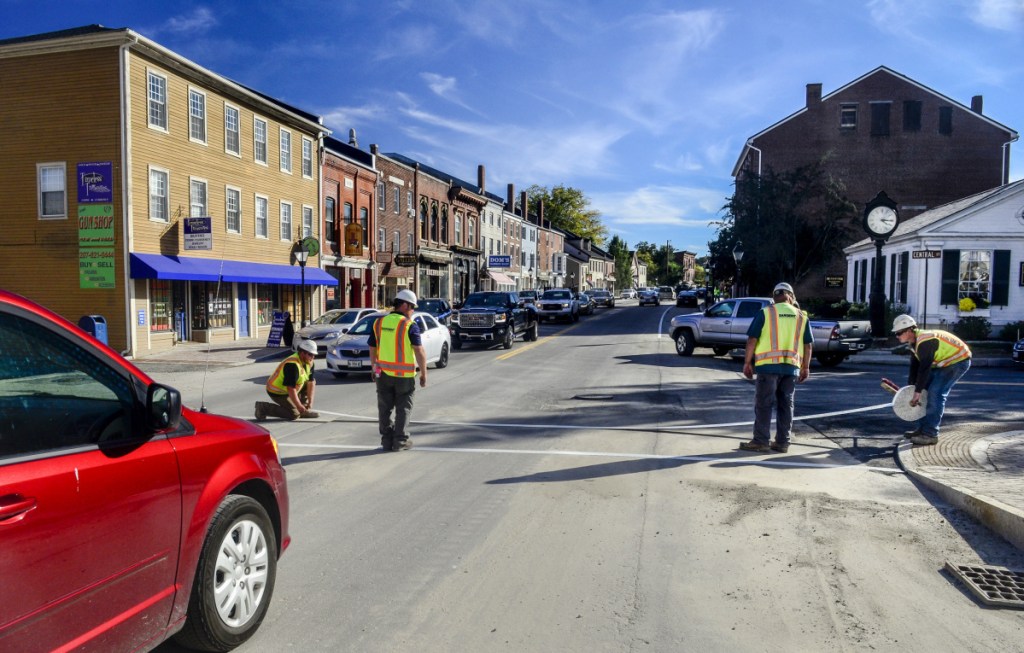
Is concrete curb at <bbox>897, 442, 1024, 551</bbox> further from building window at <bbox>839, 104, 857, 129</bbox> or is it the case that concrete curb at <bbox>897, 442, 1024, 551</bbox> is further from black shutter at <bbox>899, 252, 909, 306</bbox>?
building window at <bbox>839, 104, 857, 129</bbox>

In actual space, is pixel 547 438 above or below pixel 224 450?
below

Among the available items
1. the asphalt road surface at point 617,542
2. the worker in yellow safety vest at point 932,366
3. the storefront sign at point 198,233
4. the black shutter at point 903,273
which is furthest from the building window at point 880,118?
the worker in yellow safety vest at point 932,366

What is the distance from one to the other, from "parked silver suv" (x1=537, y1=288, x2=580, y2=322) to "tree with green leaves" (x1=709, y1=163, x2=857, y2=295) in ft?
31.6

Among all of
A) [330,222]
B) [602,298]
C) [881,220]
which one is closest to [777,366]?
[881,220]

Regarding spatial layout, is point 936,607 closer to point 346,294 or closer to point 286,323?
point 286,323

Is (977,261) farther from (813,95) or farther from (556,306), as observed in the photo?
(813,95)

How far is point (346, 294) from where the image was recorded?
124 feet

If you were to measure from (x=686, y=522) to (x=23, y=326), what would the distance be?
465 centimetres

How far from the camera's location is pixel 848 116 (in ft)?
156

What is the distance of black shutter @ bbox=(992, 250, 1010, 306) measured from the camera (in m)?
26.1

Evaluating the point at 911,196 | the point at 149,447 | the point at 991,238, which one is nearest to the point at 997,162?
the point at 911,196

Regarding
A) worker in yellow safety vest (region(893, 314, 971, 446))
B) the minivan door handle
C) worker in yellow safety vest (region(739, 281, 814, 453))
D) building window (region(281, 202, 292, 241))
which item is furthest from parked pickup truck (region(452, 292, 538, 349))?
the minivan door handle

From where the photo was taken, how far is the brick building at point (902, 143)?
151 feet

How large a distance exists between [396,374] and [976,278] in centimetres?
2514
